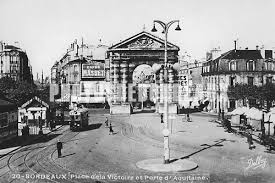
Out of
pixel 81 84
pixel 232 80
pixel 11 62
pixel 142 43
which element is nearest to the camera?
pixel 142 43

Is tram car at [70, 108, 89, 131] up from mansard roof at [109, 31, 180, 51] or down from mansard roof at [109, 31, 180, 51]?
down

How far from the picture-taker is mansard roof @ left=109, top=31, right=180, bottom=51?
2539 inches

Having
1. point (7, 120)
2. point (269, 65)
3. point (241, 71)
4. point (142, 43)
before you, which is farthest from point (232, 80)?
point (7, 120)

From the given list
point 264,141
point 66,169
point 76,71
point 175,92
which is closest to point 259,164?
point 264,141

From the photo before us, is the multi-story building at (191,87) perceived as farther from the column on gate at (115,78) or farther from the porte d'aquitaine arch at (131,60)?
the column on gate at (115,78)

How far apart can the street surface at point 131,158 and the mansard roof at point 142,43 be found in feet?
90.7

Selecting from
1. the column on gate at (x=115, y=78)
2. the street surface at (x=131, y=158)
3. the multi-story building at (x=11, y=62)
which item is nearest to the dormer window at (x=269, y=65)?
the column on gate at (x=115, y=78)

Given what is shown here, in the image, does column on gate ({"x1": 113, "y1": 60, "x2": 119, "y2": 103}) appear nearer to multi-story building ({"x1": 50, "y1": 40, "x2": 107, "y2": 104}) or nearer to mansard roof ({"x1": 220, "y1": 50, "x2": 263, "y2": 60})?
mansard roof ({"x1": 220, "y1": 50, "x2": 263, "y2": 60})

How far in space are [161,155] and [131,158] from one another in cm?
246

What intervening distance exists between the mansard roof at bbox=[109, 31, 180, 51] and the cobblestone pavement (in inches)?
1007

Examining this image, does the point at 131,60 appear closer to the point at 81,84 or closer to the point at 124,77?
the point at 124,77

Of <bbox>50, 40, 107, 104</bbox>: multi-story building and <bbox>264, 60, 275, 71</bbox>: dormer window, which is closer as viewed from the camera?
<bbox>264, 60, 275, 71</bbox>: dormer window

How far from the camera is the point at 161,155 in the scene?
87.9 ft

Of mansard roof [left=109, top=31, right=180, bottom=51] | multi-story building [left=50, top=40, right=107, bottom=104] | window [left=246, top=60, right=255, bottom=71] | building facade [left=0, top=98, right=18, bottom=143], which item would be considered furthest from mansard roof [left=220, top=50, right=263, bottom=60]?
building facade [left=0, top=98, right=18, bottom=143]
